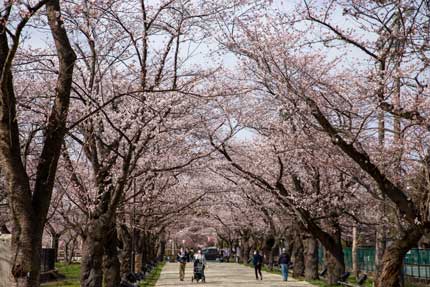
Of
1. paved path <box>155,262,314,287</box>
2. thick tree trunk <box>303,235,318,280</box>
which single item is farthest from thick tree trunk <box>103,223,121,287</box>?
thick tree trunk <box>303,235,318,280</box>

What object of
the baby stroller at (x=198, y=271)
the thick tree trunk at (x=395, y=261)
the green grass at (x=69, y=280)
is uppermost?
the thick tree trunk at (x=395, y=261)

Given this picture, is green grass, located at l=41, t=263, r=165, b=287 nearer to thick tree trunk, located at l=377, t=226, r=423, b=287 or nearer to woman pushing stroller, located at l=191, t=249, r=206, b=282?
woman pushing stroller, located at l=191, t=249, r=206, b=282

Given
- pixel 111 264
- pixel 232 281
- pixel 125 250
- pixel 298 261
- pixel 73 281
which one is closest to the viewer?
pixel 111 264

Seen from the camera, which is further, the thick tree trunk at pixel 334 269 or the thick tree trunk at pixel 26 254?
the thick tree trunk at pixel 334 269

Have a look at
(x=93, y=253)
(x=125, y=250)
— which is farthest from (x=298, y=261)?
(x=93, y=253)

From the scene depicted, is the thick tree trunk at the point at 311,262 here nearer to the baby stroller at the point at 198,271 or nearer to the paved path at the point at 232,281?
the paved path at the point at 232,281

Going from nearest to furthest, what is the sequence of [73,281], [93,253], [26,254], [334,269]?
[26,254] → [93,253] → [334,269] → [73,281]

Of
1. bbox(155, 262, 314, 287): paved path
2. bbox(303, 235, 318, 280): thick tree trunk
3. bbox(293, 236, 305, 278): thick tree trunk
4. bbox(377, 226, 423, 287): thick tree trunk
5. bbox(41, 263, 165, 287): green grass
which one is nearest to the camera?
bbox(377, 226, 423, 287): thick tree trunk

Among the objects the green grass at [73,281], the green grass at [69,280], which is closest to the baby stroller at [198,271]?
the green grass at [73,281]

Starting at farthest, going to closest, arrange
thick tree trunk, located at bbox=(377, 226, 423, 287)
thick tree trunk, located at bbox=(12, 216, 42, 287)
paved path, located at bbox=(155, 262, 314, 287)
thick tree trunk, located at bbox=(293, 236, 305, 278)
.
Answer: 1. thick tree trunk, located at bbox=(293, 236, 305, 278)
2. paved path, located at bbox=(155, 262, 314, 287)
3. thick tree trunk, located at bbox=(377, 226, 423, 287)
4. thick tree trunk, located at bbox=(12, 216, 42, 287)

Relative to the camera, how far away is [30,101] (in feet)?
40.1

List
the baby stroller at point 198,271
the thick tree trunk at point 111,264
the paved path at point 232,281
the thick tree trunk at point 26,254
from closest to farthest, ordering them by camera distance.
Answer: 1. the thick tree trunk at point 26,254
2. the thick tree trunk at point 111,264
3. the paved path at point 232,281
4. the baby stroller at point 198,271

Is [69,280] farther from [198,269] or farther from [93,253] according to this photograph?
[93,253]

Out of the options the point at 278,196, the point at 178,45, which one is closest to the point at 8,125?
the point at 178,45
